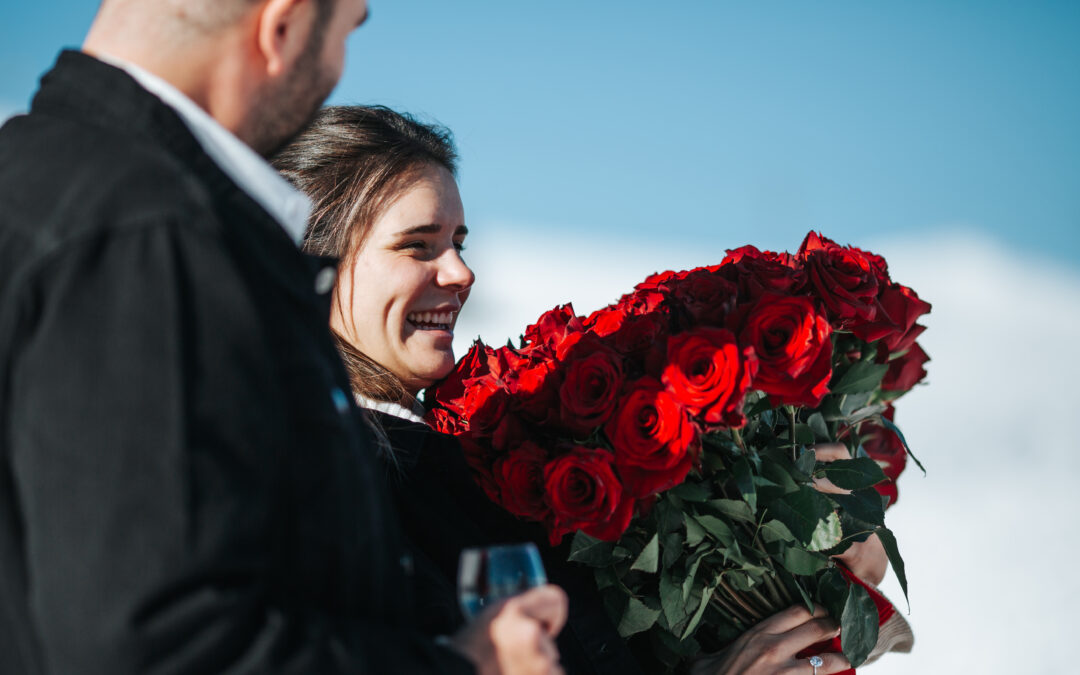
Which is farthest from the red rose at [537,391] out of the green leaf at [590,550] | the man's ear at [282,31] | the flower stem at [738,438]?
the man's ear at [282,31]

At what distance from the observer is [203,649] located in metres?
0.75

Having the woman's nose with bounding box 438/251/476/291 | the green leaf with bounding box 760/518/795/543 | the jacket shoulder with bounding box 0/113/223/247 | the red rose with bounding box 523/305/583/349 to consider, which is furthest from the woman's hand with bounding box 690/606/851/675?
the jacket shoulder with bounding box 0/113/223/247

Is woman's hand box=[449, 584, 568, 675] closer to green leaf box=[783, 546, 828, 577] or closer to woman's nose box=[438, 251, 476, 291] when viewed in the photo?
green leaf box=[783, 546, 828, 577]

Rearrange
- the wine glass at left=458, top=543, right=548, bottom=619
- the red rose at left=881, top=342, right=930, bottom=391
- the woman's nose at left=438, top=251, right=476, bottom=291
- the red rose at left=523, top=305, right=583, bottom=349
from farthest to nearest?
the woman's nose at left=438, top=251, right=476, bottom=291 → the red rose at left=881, top=342, right=930, bottom=391 → the red rose at left=523, top=305, right=583, bottom=349 → the wine glass at left=458, top=543, right=548, bottom=619

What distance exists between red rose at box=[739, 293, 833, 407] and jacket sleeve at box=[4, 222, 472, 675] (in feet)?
3.62

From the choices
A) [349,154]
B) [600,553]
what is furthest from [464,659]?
[349,154]

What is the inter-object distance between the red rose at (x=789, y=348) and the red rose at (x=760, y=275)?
0.21ft

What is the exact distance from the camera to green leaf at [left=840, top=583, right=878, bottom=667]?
6.25 ft

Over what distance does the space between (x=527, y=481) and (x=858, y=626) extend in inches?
30.6

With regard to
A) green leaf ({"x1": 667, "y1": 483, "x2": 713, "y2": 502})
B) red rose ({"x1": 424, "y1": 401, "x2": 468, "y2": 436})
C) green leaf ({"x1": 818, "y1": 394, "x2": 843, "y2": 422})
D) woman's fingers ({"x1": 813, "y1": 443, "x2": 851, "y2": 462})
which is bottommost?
green leaf ({"x1": 667, "y1": 483, "x2": 713, "y2": 502})

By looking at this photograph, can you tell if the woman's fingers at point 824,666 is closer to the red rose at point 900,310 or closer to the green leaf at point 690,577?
the green leaf at point 690,577

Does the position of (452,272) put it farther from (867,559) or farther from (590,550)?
(867,559)

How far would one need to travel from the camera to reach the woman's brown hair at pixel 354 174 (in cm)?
223

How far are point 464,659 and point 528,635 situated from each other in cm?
7
